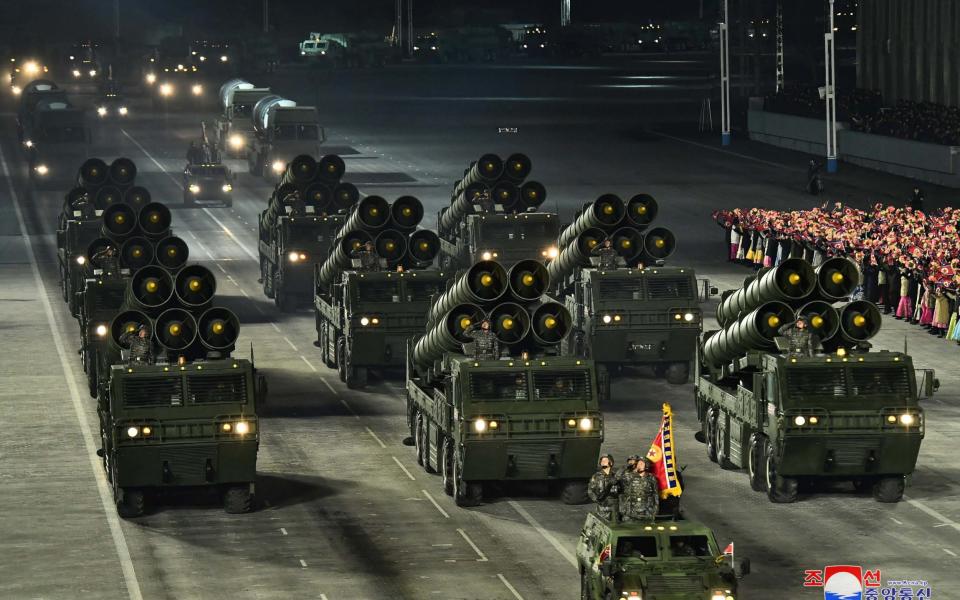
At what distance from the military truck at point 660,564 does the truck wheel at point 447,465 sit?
30.2 ft

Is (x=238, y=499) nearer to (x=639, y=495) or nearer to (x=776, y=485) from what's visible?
(x=776, y=485)

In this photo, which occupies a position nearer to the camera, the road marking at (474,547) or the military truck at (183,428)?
the road marking at (474,547)

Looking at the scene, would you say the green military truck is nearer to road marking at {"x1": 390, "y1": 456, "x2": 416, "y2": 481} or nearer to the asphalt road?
the asphalt road

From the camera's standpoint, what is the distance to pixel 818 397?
34406 millimetres

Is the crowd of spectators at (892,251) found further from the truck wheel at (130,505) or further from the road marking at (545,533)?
the truck wheel at (130,505)

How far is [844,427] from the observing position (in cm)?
3419

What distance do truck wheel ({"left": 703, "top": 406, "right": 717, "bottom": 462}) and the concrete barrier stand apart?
4786 centimetres

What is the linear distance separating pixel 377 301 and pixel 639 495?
67.0ft

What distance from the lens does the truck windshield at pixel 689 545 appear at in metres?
25.8

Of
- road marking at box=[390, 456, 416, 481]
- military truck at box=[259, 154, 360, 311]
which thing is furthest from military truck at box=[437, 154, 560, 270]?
road marking at box=[390, 456, 416, 481]

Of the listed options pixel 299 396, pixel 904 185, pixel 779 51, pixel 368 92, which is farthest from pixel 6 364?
pixel 368 92

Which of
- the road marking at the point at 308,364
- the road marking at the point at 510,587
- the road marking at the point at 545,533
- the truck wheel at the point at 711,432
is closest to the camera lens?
the road marking at the point at 510,587

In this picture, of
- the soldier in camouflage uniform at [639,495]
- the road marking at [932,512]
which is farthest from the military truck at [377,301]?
the soldier in camouflage uniform at [639,495]

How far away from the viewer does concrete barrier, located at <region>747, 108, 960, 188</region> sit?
282 feet
